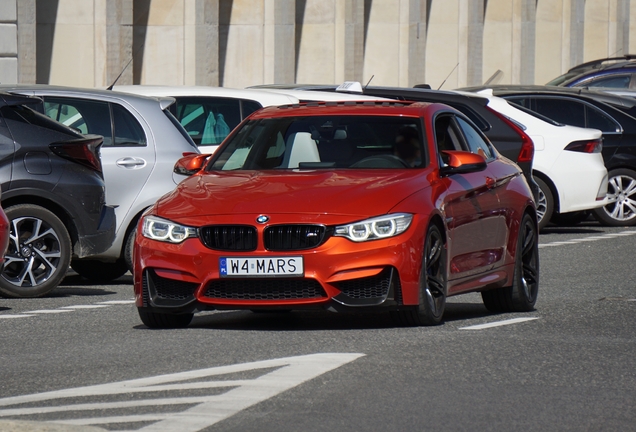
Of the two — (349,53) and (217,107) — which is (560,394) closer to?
(217,107)

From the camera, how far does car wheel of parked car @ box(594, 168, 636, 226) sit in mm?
20297

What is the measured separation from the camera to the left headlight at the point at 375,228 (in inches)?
359

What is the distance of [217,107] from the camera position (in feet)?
50.0

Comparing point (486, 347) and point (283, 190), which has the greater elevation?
point (283, 190)

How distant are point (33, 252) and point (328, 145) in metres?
2.82

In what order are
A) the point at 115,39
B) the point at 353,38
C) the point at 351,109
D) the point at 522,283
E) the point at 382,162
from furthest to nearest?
the point at 353,38
the point at 115,39
the point at 522,283
the point at 351,109
the point at 382,162

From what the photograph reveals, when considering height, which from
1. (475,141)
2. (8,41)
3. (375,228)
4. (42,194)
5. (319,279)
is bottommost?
(319,279)

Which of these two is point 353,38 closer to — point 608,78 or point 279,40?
point 279,40

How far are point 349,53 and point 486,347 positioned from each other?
84.9ft

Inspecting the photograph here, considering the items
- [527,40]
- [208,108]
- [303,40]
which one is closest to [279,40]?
[303,40]

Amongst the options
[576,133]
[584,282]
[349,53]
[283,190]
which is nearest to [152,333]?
[283,190]

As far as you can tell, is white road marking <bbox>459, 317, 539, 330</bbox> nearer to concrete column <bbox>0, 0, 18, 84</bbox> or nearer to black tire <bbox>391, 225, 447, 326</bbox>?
black tire <bbox>391, 225, 447, 326</bbox>

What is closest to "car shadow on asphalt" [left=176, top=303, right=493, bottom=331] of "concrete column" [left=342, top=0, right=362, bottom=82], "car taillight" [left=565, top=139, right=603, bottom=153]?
"car taillight" [left=565, top=139, right=603, bottom=153]

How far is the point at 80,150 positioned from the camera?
12.1 metres
